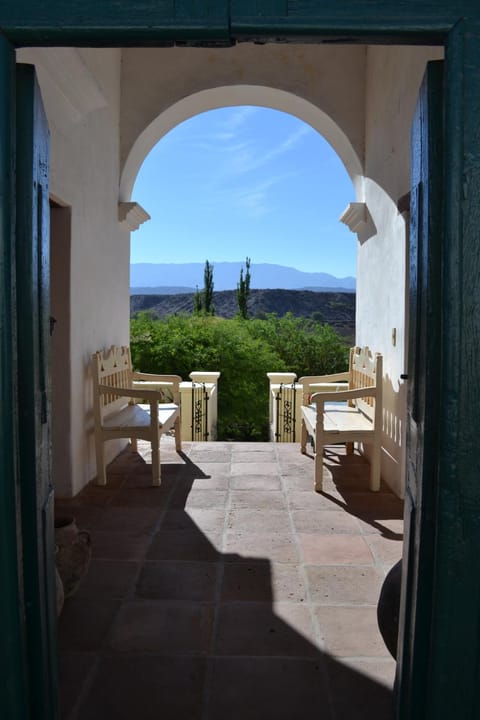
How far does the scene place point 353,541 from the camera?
345 cm

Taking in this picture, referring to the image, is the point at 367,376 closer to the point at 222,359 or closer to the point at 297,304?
the point at 222,359

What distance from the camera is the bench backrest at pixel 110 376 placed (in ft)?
14.8

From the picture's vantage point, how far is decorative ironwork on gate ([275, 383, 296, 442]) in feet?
25.4

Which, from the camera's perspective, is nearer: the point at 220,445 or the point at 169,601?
the point at 169,601

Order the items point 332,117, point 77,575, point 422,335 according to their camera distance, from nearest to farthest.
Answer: point 422,335
point 77,575
point 332,117

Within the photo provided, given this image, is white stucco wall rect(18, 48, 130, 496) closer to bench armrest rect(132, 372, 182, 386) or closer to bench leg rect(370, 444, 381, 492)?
bench armrest rect(132, 372, 182, 386)

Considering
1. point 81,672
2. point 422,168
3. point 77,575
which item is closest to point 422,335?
point 422,168

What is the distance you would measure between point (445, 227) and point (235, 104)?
5.26m

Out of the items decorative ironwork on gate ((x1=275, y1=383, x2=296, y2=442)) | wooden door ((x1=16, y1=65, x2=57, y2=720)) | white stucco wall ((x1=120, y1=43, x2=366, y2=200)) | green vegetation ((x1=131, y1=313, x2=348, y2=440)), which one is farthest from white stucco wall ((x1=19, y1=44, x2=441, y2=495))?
green vegetation ((x1=131, y1=313, x2=348, y2=440))

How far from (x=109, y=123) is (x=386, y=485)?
396 cm


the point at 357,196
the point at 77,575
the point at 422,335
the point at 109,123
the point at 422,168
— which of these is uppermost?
the point at 109,123

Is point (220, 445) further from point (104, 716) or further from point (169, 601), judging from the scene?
point (104, 716)

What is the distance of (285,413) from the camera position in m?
7.98

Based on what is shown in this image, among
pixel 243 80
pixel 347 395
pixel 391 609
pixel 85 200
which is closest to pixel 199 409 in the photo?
pixel 347 395
